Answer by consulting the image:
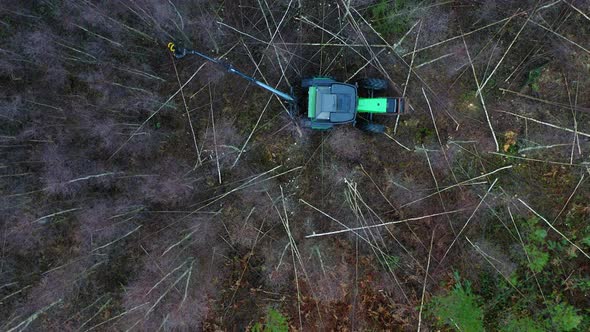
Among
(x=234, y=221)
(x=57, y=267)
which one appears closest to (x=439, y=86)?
(x=234, y=221)

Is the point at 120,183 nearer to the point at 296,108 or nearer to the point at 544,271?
the point at 296,108


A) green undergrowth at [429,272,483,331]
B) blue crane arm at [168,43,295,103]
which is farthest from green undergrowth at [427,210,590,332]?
blue crane arm at [168,43,295,103]

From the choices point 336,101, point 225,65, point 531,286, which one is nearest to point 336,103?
point 336,101

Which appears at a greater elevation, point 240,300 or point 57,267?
point 57,267

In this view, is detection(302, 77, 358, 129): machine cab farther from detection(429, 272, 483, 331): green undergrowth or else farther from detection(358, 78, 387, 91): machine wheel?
detection(429, 272, 483, 331): green undergrowth

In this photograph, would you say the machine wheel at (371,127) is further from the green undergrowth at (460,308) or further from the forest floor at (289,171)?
the green undergrowth at (460,308)

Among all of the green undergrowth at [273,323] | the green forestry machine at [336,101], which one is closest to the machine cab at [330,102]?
the green forestry machine at [336,101]
